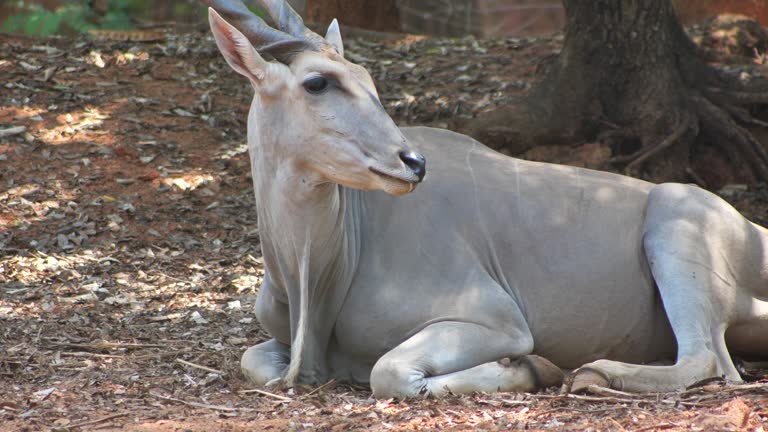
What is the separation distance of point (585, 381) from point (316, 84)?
1.54m

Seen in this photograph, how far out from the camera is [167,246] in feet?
24.3

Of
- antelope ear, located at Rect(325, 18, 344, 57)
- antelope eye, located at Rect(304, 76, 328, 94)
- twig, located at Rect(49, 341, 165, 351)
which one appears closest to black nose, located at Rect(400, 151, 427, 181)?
antelope eye, located at Rect(304, 76, 328, 94)

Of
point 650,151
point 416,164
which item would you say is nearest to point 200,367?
point 416,164

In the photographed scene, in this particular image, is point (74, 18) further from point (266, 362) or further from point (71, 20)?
point (266, 362)

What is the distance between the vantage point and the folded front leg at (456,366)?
436 centimetres

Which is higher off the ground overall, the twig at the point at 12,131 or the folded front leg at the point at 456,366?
the folded front leg at the point at 456,366

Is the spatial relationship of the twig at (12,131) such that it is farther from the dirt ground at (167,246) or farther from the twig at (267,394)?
the twig at (267,394)

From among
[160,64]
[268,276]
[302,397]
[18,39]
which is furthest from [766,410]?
[18,39]

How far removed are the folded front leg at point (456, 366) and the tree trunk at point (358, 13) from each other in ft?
21.8

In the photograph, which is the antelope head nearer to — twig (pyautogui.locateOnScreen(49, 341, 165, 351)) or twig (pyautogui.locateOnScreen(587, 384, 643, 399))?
twig (pyautogui.locateOnScreen(587, 384, 643, 399))

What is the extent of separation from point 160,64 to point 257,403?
5854mm

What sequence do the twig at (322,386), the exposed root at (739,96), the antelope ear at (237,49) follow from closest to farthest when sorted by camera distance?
the antelope ear at (237,49), the twig at (322,386), the exposed root at (739,96)

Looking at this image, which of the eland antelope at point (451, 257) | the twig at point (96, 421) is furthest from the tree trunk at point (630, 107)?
the twig at point (96, 421)

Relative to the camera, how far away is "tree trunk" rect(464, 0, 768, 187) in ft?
25.8
